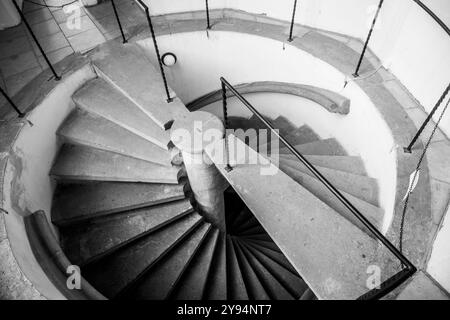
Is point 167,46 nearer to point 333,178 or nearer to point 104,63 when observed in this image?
point 104,63

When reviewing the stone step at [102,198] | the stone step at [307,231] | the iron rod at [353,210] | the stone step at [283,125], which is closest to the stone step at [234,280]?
the stone step at [102,198]

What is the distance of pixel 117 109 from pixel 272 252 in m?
2.40

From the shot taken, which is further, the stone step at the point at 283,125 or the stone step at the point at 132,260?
the stone step at the point at 283,125

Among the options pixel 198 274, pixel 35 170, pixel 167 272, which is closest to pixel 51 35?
pixel 35 170

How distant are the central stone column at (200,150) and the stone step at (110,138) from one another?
390mm

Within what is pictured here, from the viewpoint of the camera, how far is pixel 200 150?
8.30ft

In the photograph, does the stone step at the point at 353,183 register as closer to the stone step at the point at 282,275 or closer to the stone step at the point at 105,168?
the stone step at the point at 282,275

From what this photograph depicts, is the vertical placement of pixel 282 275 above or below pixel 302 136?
below

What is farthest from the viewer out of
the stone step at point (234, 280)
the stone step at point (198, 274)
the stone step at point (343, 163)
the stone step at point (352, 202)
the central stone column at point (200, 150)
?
the stone step at point (343, 163)

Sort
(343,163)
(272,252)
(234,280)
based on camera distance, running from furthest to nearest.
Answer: (272,252) < (343,163) < (234,280)

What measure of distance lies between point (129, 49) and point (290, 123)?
7.92ft

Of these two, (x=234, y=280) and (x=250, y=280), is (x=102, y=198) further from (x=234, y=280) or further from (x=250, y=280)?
(x=250, y=280)

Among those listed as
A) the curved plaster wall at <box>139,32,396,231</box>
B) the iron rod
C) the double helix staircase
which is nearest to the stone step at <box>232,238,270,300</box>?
the double helix staircase

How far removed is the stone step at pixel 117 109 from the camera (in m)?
3.12
